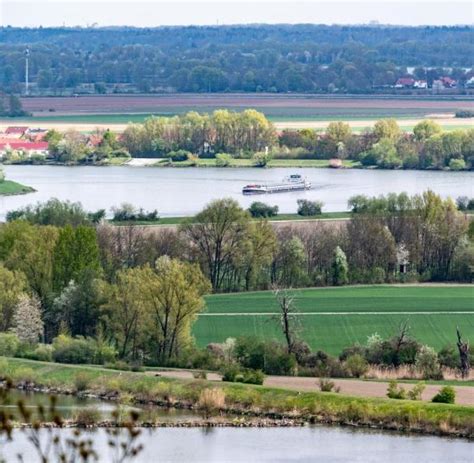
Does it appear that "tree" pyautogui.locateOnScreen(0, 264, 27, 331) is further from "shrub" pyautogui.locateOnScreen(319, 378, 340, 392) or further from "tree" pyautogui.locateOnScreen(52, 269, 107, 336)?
"shrub" pyautogui.locateOnScreen(319, 378, 340, 392)

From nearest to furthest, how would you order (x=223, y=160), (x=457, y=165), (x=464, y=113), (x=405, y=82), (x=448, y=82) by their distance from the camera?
(x=457, y=165), (x=223, y=160), (x=464, y=113), (x=405, y=82), (x=448, y=82)

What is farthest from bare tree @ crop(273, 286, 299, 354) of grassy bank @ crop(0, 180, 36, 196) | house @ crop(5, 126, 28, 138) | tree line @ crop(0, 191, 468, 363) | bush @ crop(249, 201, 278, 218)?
house @ crop(5, 126, 28, 138)


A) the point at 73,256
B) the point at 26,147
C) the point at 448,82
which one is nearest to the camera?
the point at 73,256

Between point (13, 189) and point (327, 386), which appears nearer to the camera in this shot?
point (327, 386)

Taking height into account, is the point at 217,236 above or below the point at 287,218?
above

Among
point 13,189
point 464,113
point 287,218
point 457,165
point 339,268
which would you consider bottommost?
point 464,113

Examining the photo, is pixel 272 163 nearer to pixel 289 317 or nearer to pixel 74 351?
pixel 289 317

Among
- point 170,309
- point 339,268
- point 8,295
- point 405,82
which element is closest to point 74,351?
point 170,309

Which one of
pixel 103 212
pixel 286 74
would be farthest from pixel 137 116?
pixel 103 212
